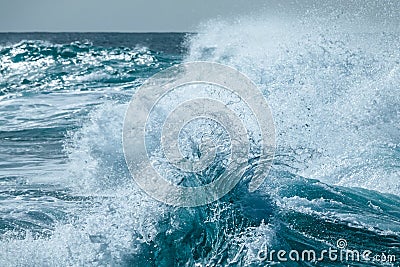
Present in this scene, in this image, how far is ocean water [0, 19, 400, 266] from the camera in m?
3.68

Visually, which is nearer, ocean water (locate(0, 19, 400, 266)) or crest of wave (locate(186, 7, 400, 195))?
ocean water (locate(0, 19, 400, 266))

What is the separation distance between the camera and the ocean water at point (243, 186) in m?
3.68

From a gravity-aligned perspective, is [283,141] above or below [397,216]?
above

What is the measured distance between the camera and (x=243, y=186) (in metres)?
4.11

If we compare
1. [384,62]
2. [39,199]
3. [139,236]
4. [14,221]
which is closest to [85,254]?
[139,236]

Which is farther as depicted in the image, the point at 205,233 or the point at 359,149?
the point at 359,149

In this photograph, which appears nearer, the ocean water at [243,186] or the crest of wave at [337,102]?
the ocean water at [243,186]

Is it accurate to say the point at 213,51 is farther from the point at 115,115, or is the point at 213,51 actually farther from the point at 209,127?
the point at 209,127

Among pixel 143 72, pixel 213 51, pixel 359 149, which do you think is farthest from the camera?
pixel 213 51

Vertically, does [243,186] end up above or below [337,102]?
below

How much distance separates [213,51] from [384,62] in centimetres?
766

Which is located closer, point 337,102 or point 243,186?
point 243,186

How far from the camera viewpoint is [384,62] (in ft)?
30.8

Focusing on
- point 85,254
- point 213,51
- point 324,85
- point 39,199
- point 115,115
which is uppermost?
point 213,51
